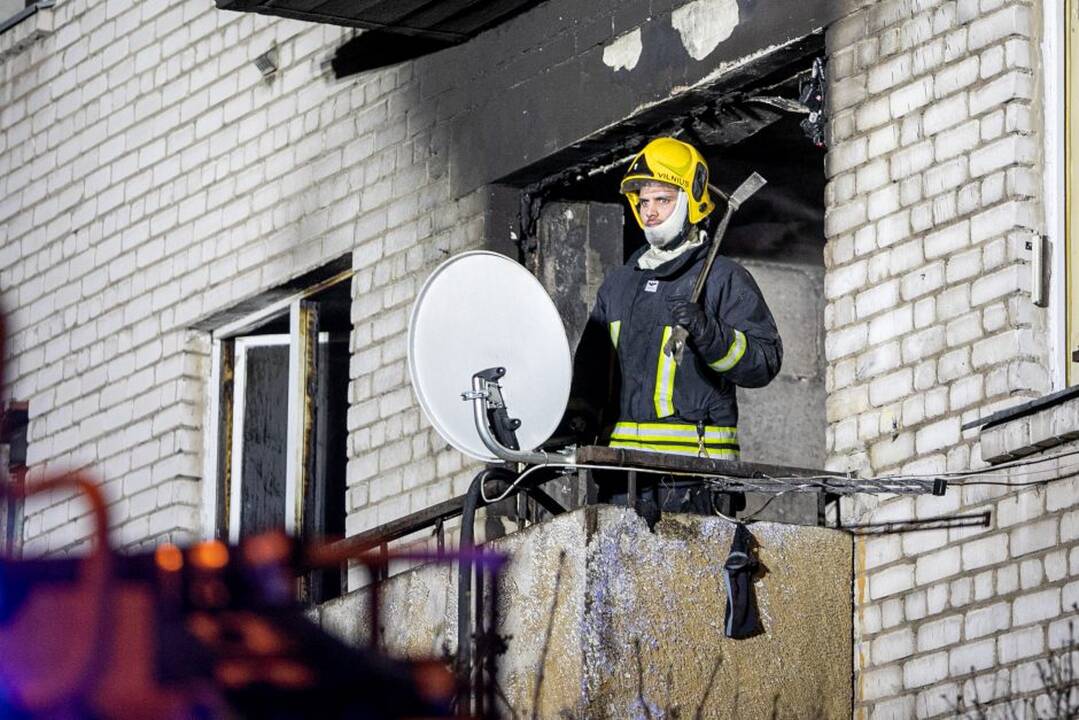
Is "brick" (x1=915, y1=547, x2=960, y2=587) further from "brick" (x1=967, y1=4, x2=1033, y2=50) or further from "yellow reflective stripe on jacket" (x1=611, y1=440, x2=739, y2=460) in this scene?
"brick" (x1=967, y1=4, x2=1033, y2=50)

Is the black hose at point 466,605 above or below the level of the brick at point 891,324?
below

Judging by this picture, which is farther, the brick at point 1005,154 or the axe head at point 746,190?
the axe head at point 746,190

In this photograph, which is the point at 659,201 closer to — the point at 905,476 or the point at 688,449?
the point at 688,449

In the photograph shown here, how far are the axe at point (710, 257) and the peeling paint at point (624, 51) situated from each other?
48.2 inches

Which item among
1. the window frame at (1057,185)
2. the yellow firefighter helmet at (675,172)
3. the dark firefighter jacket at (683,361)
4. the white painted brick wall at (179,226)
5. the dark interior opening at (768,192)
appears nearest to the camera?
the window frame at (1057,185)

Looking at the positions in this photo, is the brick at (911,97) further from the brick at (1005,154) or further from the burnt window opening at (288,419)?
the burnt window opening at (288,419)

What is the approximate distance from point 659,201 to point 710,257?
42cm

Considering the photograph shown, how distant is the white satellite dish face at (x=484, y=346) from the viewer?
348 inches

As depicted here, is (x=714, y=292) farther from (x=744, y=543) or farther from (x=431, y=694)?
(x=431, y=694)

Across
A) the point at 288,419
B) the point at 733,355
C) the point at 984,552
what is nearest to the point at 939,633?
the point at 984,552

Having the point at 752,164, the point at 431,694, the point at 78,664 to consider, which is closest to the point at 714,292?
the point at 431,694

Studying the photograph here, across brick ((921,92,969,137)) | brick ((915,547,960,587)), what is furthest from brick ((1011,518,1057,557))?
brick ((921,92,969,137))

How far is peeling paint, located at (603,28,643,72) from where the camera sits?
9.93m

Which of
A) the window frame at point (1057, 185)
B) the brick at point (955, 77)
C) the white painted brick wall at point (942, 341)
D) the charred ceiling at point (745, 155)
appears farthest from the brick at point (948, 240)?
the charred ceiling at point (745, 155)
